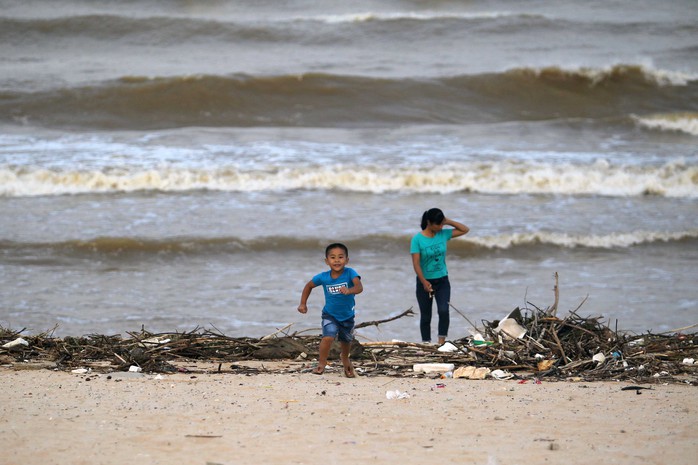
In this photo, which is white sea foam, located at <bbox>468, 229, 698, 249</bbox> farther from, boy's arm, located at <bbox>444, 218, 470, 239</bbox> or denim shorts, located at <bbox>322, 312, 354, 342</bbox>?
denim shorts, located at <bbox>322, 312, 354, 342</bbox>

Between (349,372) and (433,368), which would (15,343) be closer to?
(349,372)

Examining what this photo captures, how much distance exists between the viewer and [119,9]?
26578 millimetres

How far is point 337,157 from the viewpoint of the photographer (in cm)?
1580

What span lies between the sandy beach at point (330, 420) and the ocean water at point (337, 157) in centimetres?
162

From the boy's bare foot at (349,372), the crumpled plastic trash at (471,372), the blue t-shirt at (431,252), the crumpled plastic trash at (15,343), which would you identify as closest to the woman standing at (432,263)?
the blue t-shirt at (431,252)

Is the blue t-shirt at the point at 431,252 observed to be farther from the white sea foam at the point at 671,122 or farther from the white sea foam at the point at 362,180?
the white sea foam at the point at 671,122

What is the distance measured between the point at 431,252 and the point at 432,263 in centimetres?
10

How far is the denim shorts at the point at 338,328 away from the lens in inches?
221

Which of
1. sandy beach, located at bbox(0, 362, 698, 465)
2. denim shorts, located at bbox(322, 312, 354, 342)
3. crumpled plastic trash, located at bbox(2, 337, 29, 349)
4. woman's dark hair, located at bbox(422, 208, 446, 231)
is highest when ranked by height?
woman's dark hair, located at bbox(422, 208, 446, 231)

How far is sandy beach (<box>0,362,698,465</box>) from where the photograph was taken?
13.6 ft

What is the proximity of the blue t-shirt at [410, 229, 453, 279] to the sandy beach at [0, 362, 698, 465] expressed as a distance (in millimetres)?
1847

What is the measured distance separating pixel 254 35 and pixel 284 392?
2098 centimetres

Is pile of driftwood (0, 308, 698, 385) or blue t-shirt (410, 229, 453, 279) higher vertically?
blue t-shirt (410, 229, 453, 279)

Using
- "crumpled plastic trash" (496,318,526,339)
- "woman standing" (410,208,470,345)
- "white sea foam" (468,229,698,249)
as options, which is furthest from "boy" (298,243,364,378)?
"white sea foam" (468,229,698,249)
